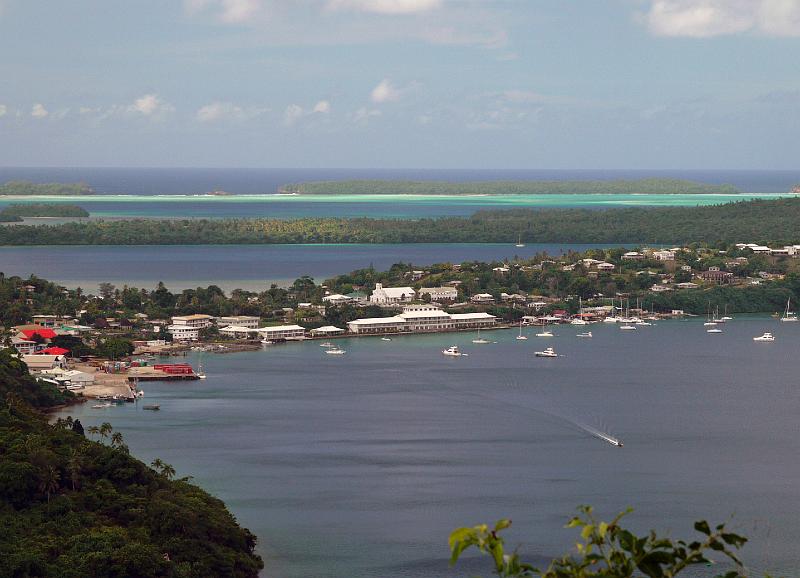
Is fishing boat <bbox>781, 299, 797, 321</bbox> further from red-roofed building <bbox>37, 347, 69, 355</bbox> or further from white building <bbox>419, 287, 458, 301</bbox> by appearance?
red-roofed building <bbox>37, 347, 69, 355</bbox>

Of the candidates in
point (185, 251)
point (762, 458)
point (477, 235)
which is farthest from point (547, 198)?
point (762, 458)

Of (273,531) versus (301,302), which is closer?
(273,531)

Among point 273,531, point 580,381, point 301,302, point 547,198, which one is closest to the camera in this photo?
point 273,531

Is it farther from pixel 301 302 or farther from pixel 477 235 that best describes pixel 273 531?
pixel 477 235

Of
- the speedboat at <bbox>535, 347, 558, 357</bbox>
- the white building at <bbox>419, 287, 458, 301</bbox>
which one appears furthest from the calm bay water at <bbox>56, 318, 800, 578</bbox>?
the white building at <bbox>419, 287, 458, 301</bbox>

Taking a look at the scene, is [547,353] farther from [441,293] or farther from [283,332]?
[441,293]

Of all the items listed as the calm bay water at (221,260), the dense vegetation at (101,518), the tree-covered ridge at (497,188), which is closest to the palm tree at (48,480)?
the dense vegetation at (101,518)

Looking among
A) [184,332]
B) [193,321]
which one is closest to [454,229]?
[193,321]

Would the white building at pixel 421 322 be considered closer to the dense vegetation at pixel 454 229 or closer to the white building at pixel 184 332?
the white building at pixel 184 332
